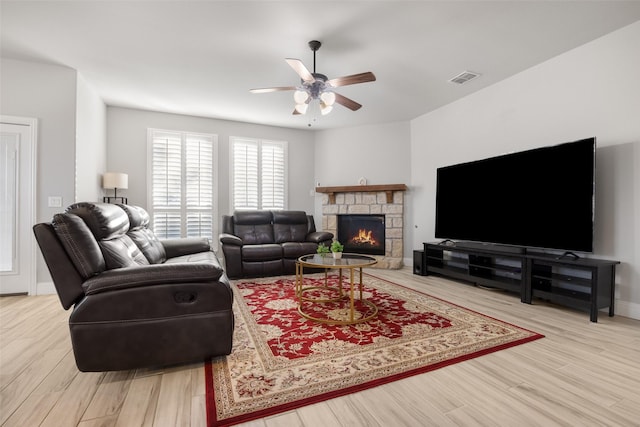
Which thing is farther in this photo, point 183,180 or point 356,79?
point 183,180

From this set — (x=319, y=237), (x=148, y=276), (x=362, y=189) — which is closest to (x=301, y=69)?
(x=148, y=276)

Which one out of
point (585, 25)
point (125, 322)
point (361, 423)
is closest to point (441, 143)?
point (585, 25)

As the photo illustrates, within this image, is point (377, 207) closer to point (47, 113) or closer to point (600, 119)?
point (600, 119)

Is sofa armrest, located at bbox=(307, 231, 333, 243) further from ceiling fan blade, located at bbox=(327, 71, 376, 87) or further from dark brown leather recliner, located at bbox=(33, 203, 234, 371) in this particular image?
dark brown leather recliner, located at bbox=(33, 203, 234, 371)

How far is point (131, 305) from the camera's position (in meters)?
1.68

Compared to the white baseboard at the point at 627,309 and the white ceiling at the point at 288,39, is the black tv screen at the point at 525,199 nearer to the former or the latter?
the white baseboard at the point at 627,309

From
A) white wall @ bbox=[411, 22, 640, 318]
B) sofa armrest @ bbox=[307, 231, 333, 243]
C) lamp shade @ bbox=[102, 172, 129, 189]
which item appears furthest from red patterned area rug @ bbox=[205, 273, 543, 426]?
lamp shade @ bbox=[102, 172, 129, 189]

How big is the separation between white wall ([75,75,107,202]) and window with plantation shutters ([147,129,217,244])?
0.70 m

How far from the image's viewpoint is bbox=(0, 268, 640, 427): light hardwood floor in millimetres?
1405

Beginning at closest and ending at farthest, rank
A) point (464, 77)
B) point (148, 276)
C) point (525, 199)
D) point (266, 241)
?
point (148, 276), point (525, 199), point (464, 77), point (266, 241)

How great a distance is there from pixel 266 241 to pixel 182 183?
1912 millimetres

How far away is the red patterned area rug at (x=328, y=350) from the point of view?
1586 mm

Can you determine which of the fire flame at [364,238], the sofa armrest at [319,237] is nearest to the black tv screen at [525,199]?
the fire flame at [364,238]

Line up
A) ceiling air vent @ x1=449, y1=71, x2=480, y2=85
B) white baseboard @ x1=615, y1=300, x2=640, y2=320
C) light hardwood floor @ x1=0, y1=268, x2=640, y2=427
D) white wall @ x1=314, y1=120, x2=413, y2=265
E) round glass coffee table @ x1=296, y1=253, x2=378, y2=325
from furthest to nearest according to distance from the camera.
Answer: white wall @ x1=314, y1=120, x2=413, y2=265
ceiling air vent @ x1=449, y1=71, x2=480, y2=85
white baseboard @ x1=615, y1=300, x2=640, y2=320
round glass coffee table @ x1=296, y1=253, x2=378, y2=325
light hardwood floor @ x1=0, y1=268, x2=640, y2=427
